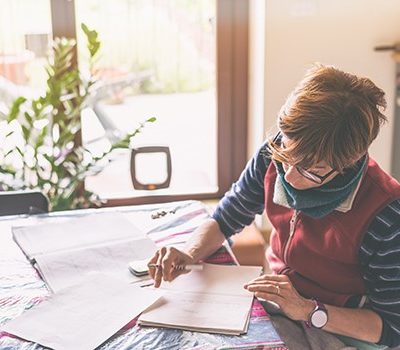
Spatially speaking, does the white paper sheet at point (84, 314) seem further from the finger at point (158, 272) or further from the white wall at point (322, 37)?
the white wall at point (322, 37)

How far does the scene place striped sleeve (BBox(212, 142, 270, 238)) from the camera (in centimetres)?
161

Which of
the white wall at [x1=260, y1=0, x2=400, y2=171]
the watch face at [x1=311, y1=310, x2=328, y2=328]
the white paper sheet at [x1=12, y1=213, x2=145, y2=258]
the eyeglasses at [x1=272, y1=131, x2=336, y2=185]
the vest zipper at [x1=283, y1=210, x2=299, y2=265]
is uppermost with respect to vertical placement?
the white wall at [x1=260, y1=0, x2=400, y2=171]

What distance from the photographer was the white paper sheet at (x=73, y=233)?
160 centimetres

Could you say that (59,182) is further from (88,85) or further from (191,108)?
(191,108)

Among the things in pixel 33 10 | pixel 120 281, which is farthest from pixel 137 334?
pixel 33 10

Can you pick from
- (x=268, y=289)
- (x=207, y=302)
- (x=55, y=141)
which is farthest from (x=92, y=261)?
(x=55, y=141)

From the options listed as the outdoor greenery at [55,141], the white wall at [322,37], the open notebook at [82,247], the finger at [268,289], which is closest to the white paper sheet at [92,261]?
the open notebook at [82,247]

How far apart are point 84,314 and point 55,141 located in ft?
4.52

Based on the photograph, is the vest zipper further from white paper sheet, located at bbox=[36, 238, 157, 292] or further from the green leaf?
the green leaf

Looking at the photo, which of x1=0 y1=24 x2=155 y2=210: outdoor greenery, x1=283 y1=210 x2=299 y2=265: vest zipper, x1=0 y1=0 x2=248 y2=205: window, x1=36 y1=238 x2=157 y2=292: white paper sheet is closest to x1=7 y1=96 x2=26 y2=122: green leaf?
x1=0 y1=24 x2=155 y2=210: outdoor greenery

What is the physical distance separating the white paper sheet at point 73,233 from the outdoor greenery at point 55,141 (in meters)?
0.68

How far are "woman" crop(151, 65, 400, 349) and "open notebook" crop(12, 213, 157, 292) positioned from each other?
0.12 meters

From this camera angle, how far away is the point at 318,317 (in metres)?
1.34

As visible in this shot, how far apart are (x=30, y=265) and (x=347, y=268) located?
0.68m
